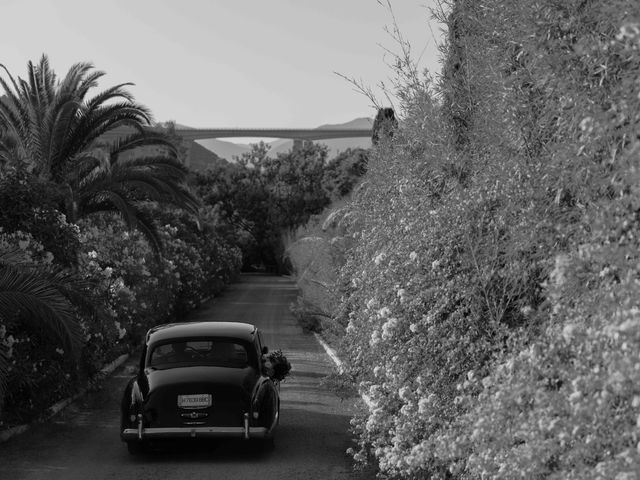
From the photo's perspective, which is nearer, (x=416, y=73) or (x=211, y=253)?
(x=416, y=73)

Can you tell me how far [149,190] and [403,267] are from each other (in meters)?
15.4

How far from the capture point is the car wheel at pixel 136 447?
12.2 m

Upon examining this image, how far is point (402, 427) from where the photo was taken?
357 inches

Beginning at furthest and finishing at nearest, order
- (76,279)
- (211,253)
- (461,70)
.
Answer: (211,253), (76,279), (461,70)

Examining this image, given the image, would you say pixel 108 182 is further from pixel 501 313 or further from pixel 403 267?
pixel 501 313

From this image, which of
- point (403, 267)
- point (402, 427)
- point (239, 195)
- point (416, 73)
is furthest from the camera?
point (239, 195)

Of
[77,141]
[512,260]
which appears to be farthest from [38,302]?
[77,141]

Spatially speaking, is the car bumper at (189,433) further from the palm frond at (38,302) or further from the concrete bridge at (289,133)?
the concrete bridge at (289,133)

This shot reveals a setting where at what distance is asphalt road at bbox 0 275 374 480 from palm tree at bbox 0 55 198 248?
5.67 metres

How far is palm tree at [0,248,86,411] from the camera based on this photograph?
12.9 meters

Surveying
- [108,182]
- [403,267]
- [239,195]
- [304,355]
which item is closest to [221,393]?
[403,267]

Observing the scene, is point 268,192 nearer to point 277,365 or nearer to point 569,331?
point 277,365

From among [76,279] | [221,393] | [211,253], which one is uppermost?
[76,279]

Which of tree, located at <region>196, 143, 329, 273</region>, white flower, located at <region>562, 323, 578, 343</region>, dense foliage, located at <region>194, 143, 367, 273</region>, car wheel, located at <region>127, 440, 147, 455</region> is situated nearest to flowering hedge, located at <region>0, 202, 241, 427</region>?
car wheel, located at <region>127, 440, 147, 455</region>
